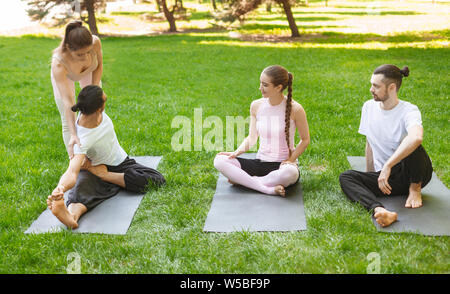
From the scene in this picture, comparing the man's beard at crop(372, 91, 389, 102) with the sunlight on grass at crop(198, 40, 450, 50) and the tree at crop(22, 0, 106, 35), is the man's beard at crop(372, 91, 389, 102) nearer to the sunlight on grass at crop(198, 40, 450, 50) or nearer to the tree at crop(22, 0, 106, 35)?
the sunlight on grass at crop(198, 40, 450, 50)

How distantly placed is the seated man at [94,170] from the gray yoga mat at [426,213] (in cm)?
207

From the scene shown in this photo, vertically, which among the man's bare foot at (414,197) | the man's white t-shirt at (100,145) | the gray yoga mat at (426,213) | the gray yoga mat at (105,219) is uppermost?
the man's white t-shirt at (100,145)

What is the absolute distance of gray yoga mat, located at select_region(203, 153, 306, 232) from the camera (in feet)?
11.1

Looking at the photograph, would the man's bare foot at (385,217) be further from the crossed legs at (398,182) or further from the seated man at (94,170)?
the seated man at (94,170)

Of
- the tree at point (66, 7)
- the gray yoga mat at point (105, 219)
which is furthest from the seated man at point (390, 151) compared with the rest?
the tree at point (66, 7)

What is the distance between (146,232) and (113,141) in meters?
1.08

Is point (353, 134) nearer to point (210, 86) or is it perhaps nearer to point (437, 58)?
point (210, 86)

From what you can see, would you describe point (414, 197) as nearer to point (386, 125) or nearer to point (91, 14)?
point (386, 125)

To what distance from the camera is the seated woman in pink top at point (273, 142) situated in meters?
3.89

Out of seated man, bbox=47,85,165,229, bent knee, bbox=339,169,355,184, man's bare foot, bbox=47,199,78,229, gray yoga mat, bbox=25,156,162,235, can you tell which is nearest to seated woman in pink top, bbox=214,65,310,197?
bent knee, bbox=339,169,355,184

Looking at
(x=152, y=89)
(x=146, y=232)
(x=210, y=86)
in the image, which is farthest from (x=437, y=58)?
(x=146, y=232)

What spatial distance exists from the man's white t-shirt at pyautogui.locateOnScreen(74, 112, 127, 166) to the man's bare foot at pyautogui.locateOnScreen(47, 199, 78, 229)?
1.84ft

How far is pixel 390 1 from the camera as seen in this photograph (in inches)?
1233

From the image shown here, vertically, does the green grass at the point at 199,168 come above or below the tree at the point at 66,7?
below
